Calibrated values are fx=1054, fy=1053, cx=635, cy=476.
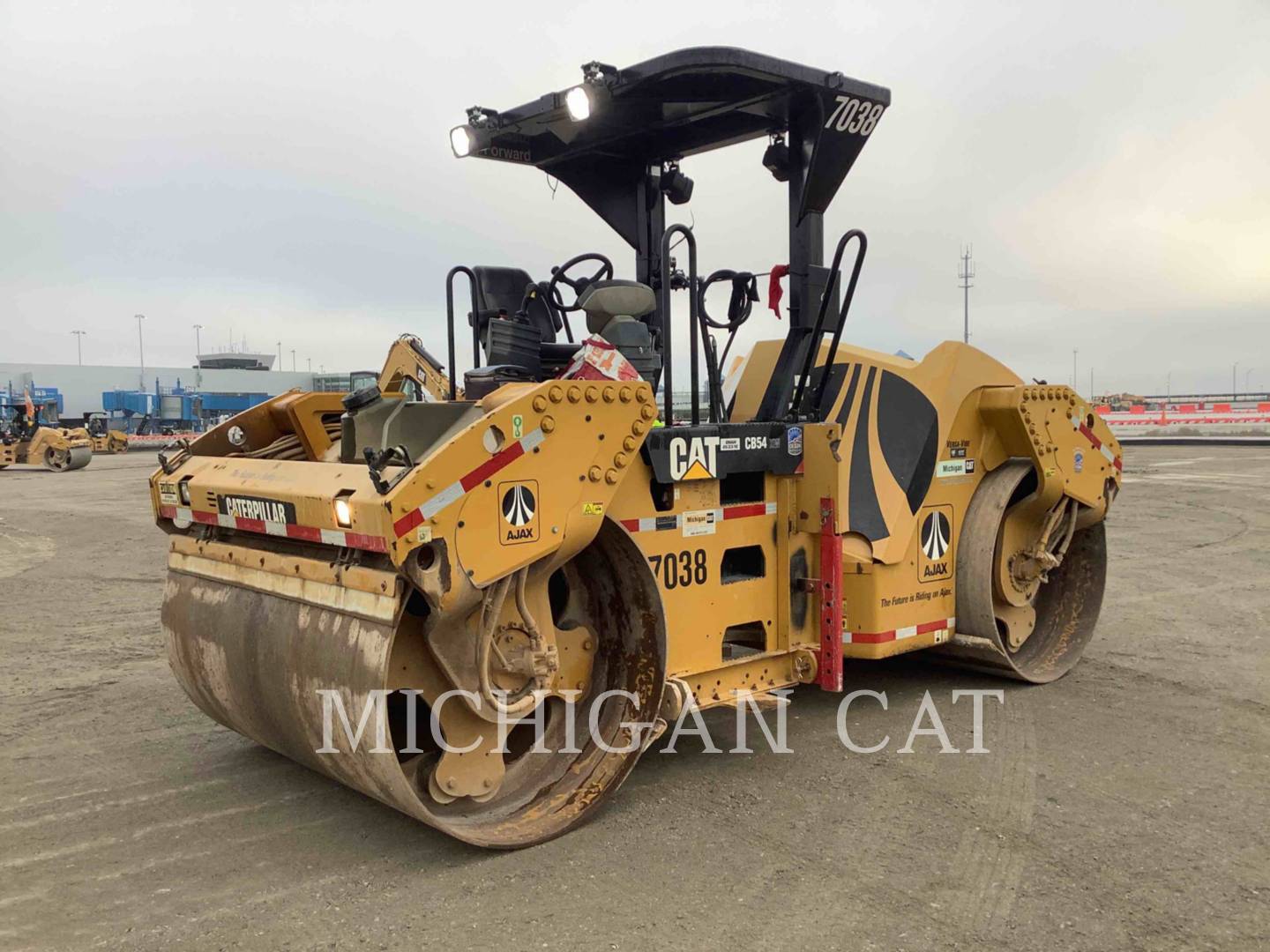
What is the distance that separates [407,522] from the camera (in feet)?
10.2

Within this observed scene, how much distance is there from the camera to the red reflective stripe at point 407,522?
3105mm

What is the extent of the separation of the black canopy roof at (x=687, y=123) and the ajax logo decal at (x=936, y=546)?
161 cm

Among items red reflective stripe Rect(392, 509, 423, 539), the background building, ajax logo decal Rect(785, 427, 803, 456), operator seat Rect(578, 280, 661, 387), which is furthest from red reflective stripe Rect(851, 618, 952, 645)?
the background building

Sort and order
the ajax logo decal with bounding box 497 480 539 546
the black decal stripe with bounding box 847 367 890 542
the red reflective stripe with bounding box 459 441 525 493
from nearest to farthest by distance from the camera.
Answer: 1. the red reflective stripe with bounding box 459 441 525 493
2. the ajax logo decal with bounding box 497 480 539 546
3. the black decal stripe with bounding box 847 367 890 542

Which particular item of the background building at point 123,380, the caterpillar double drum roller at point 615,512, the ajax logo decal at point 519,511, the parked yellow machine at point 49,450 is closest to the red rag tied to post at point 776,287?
the caterpillar double drum roller at point 615,512

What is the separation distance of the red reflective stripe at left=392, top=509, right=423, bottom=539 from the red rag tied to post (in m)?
2.37

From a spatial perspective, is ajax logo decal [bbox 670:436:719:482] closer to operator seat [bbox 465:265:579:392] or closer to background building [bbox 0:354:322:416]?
operator seat [bbox 465:265:579:392]

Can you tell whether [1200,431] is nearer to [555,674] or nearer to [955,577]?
[955,577]

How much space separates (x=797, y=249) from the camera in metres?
4.82

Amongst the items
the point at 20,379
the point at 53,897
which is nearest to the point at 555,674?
the point at 53,897

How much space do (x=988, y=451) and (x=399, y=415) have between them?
3.17 m

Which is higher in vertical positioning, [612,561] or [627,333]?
[627,333]

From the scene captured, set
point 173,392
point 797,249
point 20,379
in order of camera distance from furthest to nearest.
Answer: point 173,392 → point 20,379 → point 797,249

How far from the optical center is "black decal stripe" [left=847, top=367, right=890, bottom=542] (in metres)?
4.76
